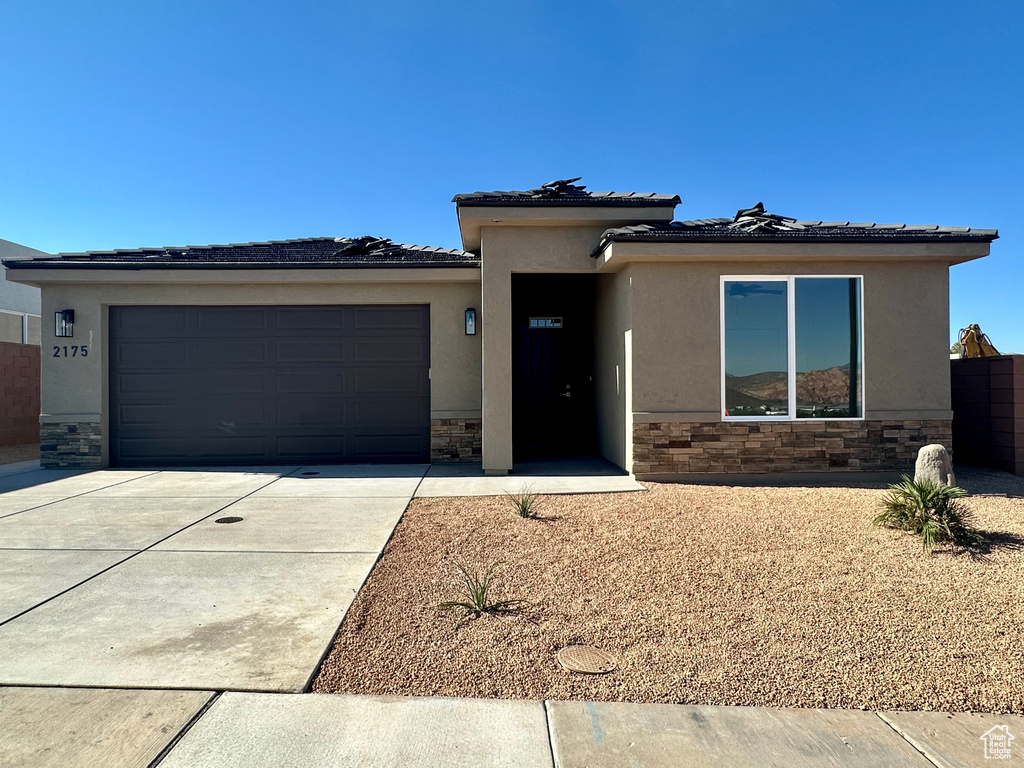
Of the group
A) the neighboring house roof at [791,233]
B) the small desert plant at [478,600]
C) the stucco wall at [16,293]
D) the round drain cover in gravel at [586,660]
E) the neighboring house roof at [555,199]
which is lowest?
the round drain cover in gravel at [586,660]

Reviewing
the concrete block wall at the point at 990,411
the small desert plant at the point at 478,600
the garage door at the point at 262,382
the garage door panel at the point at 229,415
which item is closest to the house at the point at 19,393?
the garage door at the point at 262,382

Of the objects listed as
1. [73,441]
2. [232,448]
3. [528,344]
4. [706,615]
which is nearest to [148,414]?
[73,441]

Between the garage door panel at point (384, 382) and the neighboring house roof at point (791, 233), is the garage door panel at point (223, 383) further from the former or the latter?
the neighboring house roof at point (791, 233)

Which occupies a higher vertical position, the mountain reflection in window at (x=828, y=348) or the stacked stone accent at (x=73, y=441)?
the mountain reflection in window at (x=828, y=348)

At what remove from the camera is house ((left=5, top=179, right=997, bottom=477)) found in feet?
24.3

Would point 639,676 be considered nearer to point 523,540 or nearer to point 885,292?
point 523,540

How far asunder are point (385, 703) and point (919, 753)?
92.7 inches

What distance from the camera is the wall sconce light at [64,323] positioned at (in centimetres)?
879

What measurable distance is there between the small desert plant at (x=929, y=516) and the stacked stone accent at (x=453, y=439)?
5.60 m

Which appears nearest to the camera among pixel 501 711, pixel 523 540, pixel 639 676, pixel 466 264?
pixel 501 711

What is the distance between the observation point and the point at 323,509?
246 inches

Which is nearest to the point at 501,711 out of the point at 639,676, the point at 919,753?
the point at 639,676

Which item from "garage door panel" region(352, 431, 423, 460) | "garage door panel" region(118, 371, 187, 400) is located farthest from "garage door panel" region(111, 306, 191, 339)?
"garage door panel" region(352, 431, 423, 460)

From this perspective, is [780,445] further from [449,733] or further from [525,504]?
[449,733]
